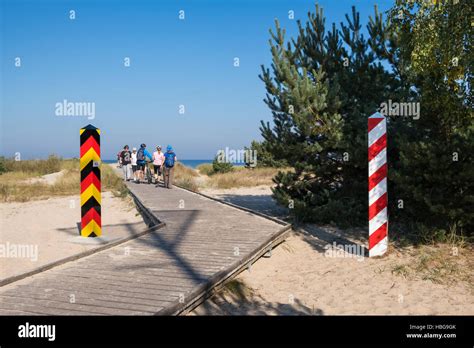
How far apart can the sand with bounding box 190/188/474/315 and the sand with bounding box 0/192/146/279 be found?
3.35 metres

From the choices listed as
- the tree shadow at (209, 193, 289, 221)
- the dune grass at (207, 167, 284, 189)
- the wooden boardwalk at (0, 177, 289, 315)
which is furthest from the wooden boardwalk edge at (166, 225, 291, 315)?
the dune grass at (207, 167, 284, 189)

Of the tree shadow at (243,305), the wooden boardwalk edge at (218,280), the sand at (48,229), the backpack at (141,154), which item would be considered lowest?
the tree shadow at (243,305)

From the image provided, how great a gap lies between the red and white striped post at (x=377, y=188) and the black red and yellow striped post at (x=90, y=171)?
17.8ft

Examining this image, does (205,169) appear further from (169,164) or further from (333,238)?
(333,238)

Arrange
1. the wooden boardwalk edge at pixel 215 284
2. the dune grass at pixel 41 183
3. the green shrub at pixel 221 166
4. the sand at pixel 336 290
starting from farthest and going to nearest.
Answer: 1. the green shrub at pixel 221 166
2. the dune grass at pixel 41 183
3. the sand at pixel 336 290
4. the wooden boardwalk edge at pixel 215 284

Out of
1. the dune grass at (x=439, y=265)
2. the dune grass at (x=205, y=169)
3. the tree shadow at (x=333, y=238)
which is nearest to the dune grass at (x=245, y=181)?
the dune grass at (x=205, y=169)

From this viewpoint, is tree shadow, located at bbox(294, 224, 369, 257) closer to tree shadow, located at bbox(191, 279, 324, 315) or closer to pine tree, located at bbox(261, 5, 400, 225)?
pine tree, located at bbox(261, 5, 400, 225)

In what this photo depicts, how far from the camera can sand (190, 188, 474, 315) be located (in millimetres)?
5105

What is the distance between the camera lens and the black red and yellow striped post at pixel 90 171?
27.4 ft

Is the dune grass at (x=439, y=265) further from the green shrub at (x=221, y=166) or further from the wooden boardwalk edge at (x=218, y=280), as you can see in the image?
the green shrub at (x=221, y=166)

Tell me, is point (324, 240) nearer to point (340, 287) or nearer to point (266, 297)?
point (340, 287)

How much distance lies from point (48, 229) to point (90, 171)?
3.57 metres

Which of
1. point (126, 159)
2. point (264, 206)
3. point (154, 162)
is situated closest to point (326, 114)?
point (264, 206)
